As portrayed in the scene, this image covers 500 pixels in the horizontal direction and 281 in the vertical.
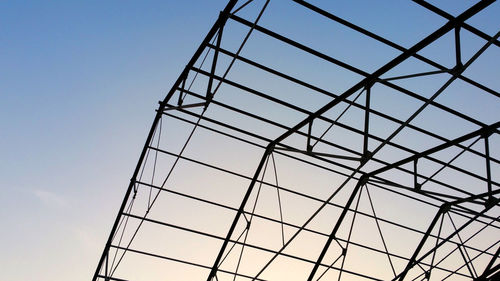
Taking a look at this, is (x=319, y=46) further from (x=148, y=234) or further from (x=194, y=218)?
(x=148, y=234)

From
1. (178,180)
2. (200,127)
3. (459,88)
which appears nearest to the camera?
(459,88)

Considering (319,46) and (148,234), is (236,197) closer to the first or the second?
(148,234)

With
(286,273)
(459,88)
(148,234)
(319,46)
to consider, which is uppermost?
(319,46)

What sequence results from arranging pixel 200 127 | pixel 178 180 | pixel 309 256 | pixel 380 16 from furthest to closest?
1. pixel 309 256
2. pixel 178 180
3. pixel 200 127
4. pixel 380 16

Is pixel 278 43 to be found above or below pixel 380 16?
above

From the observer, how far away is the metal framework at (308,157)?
941 cm

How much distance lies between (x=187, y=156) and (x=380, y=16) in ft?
23.4

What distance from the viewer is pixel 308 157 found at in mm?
13289

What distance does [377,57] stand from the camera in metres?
9.48

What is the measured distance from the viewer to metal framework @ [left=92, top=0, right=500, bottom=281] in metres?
9.41

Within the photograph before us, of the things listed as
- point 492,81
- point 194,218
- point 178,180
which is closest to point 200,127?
point 178,180

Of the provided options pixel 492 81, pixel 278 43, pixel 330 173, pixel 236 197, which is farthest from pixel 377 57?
pixel 236 197

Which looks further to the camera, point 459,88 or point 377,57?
point 459,88

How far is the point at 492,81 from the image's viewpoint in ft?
32.6
